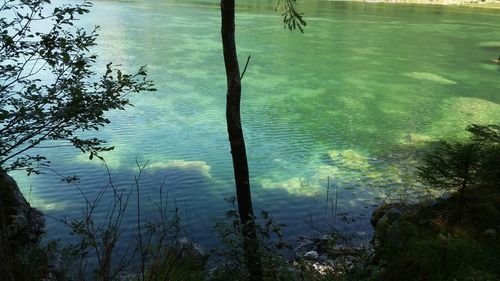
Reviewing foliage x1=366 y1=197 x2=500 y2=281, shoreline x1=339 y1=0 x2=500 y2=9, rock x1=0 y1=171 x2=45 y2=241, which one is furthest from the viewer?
shoreline x1=339 y1=0 x2=500 y2=9

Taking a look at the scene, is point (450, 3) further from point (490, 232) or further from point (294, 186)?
point (490, 232)

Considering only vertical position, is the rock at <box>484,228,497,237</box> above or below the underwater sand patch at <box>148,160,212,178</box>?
above

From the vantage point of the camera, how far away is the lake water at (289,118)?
10820mm

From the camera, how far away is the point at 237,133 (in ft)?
16.3

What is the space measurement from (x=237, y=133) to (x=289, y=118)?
12932mm

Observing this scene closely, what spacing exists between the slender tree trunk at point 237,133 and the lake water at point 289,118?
155 cm

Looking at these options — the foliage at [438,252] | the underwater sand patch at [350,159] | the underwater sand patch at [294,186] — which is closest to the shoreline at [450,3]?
the underwater sand patch at [350,159]

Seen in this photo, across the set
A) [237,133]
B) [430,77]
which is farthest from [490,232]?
[430,77]

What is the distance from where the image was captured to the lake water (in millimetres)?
10820

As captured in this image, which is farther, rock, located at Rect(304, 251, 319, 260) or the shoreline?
the shoreline

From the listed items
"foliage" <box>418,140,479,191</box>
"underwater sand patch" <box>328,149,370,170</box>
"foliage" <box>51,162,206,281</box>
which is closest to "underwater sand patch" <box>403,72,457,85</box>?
"underwater sand patch" <box>328,149,370,170</box>

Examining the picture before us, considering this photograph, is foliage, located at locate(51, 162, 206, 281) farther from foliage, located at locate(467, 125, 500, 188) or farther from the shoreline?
the shoreline

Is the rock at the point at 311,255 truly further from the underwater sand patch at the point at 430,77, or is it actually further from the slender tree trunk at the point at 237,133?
the underwater sand patch at the point at 430,77

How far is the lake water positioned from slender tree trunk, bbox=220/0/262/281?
1553 mm
